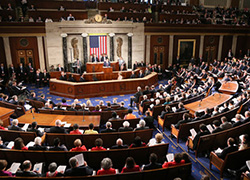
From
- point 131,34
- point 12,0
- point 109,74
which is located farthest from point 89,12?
point 109,74

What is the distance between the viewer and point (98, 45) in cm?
1600

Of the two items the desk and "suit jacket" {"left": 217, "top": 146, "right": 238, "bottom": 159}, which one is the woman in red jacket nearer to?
"suit jacket" {"left": 217, "top": 146, "right": 238, "bottom": 159}

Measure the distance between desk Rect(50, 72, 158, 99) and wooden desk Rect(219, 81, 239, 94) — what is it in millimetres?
4243

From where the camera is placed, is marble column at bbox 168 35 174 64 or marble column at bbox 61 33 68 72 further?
marble column at bbox 168 35 174 64

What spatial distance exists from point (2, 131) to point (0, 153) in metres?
1.05

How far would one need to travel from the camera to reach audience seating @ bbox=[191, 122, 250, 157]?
5.39 metres

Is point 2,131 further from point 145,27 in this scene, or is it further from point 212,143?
point 145,27

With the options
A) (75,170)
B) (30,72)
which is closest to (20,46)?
(30,72)

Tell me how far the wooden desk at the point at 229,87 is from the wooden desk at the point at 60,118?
685 centimetres

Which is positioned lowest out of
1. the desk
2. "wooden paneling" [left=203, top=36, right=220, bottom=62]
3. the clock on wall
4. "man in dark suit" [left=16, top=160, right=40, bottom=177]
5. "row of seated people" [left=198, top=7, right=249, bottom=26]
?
the desk

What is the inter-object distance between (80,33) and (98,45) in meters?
1.57

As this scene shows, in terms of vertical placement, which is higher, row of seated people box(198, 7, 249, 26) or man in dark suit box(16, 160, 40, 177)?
row of seated people box(198, 7, 249, 26)

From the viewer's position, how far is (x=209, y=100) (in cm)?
863

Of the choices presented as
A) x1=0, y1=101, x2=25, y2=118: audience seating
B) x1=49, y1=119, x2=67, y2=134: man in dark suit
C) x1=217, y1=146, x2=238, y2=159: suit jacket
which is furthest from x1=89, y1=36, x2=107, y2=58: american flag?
x1=217, y1=146, x2=238, y2=159: suit jacket
